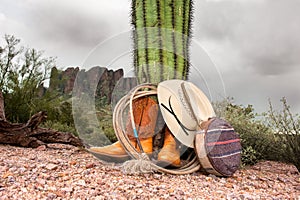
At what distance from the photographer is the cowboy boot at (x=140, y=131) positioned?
326cm

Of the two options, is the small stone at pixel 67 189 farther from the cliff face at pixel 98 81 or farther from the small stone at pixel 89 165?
the cliff face at pixel 98 81

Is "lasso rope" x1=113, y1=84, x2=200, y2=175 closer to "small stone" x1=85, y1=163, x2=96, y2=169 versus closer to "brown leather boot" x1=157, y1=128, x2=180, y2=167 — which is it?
"brown leather boot" x1=157, y1=128, x2=180, y2=167

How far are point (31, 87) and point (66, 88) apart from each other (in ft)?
3.19

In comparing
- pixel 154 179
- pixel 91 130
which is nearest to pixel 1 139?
pixel 91 130

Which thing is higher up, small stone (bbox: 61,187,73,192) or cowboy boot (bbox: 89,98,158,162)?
cowboy boot (bbox: 89,98,158,162)

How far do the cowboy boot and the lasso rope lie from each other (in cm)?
8

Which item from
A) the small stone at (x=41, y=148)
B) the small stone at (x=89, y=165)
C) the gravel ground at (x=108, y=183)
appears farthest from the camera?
the small stone at (x=41, y=148)

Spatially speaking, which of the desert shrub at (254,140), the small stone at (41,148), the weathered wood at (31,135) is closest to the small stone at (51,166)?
the small stone at (41,148)

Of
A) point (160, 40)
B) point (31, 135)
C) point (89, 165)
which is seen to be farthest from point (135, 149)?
point (31, 135)

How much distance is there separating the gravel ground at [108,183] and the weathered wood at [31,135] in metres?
0.54

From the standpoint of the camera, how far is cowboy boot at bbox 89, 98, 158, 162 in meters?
3.26

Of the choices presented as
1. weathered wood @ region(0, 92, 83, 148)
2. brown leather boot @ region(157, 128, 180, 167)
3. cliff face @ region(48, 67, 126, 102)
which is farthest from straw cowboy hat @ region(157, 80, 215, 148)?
weathered wood @ region(0, 92, 83, 148)

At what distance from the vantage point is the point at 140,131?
334cm

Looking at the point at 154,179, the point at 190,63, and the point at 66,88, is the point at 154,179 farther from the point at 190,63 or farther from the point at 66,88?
the point at 66,88
